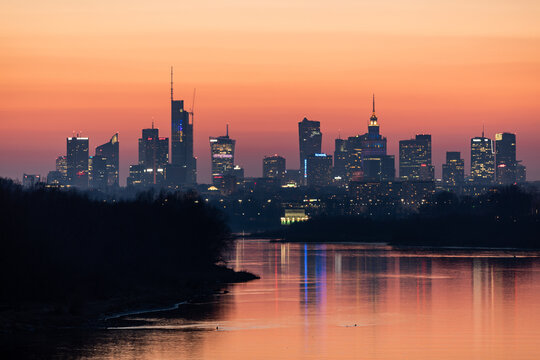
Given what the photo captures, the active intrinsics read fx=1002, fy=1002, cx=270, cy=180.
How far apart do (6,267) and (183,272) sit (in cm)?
3331

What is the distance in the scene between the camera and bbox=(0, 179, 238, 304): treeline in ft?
251

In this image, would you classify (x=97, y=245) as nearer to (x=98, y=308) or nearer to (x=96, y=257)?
(x=96, y=257)

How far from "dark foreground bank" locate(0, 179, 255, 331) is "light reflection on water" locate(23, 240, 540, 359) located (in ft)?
17.0

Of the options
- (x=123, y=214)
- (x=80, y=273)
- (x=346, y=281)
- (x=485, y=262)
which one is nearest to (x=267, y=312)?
(x=80, y=273)

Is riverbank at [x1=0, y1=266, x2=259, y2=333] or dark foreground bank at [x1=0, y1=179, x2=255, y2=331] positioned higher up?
dark foreground bank at [x1=0, y1=179, x2=255, y2=331]

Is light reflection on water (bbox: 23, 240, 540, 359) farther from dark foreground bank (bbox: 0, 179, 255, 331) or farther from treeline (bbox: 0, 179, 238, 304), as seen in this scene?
treeline (bbox: 0, 179, 238, 304)

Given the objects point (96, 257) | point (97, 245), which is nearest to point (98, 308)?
point (96, 257)

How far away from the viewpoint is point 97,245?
311 ft

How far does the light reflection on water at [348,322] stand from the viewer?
2285 inches

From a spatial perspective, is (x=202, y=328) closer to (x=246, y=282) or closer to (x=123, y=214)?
(x=246, y=282)

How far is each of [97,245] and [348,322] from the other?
32.1 m

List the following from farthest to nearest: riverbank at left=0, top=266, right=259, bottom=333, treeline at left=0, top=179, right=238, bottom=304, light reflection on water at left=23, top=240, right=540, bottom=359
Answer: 1. treeline at left=0, top=179, right=238, bottom=304
2. riverbank at left=0, top=266, right=259, bottom=333
3. light reflection on water at left=23, top=240, right=540, bottom=359

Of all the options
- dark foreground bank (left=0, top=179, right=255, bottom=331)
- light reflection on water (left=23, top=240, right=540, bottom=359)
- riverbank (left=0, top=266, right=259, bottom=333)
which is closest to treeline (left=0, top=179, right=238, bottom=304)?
dark foreground bank (left=0, top=179, right=255, bottom=331)

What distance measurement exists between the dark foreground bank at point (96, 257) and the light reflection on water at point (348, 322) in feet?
17.0
